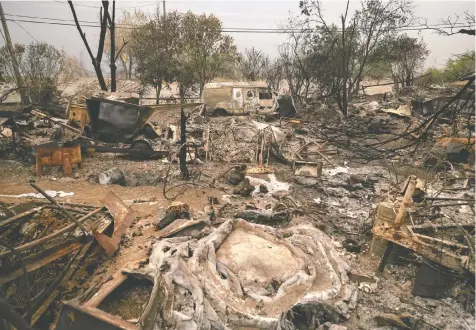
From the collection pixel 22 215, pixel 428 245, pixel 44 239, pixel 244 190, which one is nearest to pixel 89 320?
pixel 44 239

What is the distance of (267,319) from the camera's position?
3387mm

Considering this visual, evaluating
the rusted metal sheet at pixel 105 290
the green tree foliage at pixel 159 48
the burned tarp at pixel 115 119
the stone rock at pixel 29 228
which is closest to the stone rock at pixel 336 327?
the rusted metal sheet at pixel 105 290

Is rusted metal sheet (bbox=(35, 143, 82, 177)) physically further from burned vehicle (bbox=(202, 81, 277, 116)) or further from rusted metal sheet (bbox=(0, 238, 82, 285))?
burned vehicle (bbox=(202, 81, 277, 116))

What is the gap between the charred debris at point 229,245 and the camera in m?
3.38

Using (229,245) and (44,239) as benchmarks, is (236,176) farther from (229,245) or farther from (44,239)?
(44,239)

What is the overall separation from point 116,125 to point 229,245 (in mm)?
6072

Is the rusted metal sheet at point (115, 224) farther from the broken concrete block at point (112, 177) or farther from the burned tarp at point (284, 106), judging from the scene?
the burned tarp at point (284, 106)

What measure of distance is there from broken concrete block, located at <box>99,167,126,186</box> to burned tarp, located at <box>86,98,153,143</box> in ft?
6.64

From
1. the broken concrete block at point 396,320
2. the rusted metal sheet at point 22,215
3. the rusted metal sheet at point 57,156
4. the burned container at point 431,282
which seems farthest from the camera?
the rusted metal sheet at point 57,156

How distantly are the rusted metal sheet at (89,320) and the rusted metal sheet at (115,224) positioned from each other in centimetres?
154

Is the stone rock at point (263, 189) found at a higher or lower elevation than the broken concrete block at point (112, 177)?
lower

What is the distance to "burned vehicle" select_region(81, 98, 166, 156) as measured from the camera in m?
8.73

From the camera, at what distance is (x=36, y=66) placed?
55.6 feet

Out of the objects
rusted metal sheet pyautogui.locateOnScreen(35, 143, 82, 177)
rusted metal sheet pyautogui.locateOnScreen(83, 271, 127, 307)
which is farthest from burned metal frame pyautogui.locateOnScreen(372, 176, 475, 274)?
rusted metal sheet pyautogui.locateOnScreen(35, 143, 82, 177)
